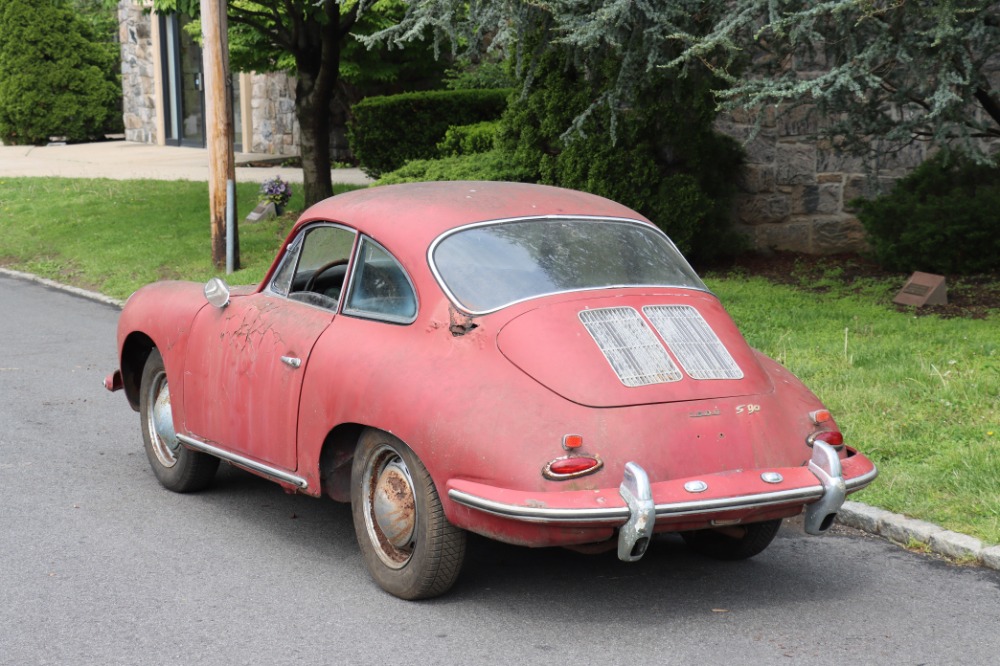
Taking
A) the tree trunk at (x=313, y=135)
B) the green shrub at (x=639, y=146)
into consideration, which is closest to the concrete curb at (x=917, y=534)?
the green shrub at (x=639, y=146)

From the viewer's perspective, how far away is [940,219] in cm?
1102

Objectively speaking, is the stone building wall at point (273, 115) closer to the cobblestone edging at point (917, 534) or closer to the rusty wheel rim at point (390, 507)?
Answer: the cobblestone edging at point (917, 534)

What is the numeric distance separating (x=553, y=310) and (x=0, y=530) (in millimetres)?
2954

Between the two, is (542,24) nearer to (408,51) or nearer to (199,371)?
Result: (199,371)

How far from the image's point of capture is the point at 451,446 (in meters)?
4.54

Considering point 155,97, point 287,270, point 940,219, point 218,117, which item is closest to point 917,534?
point 287,270

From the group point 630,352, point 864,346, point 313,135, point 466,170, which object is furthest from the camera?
point 313,135

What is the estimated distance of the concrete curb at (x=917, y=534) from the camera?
5320mm

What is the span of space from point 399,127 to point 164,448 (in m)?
13.5

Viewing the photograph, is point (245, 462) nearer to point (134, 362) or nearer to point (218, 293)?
point (218, 293)

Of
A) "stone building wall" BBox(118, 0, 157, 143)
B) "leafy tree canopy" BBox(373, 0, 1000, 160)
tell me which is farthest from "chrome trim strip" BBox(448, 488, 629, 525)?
"stone building wall" BBox(118, 0, 157, 143)

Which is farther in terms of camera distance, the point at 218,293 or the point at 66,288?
the point at 66,288

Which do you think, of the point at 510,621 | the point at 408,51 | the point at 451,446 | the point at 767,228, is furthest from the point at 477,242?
the point at 408,51

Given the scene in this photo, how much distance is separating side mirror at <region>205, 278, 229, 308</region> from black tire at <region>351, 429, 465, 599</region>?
1341 mm
